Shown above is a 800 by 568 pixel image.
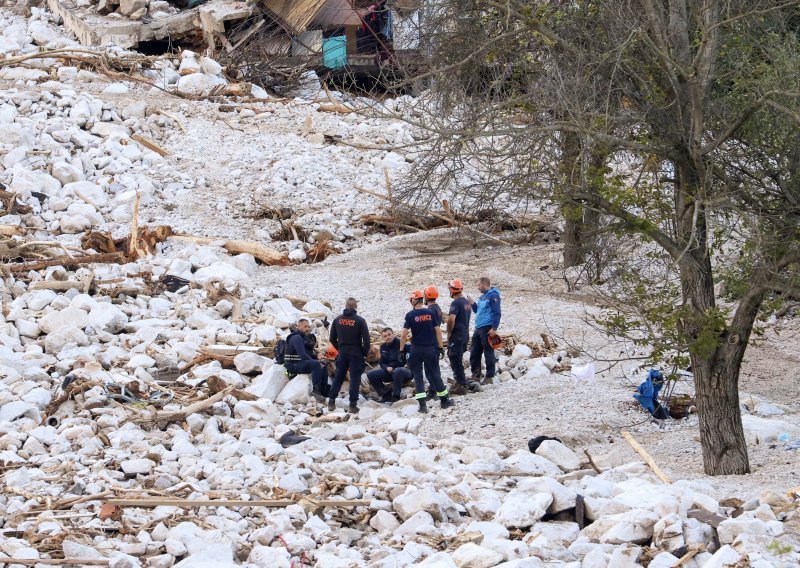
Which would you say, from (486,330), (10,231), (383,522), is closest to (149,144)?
(10,231)

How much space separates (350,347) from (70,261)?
5976 mm

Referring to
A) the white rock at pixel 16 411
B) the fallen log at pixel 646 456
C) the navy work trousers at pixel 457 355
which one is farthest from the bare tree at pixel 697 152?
the white rock at pixel 16 411

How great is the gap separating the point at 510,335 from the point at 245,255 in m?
4.98

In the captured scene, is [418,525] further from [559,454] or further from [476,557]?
[559,454]

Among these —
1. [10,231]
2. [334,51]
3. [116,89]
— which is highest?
[334,51]

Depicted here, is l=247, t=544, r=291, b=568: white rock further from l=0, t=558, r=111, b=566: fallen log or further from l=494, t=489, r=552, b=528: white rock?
l=494, t=489, r=552, b=528: white rock

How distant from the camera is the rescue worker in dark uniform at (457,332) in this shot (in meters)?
11.6

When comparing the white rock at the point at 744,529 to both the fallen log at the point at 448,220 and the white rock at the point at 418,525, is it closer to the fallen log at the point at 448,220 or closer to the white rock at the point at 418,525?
the white rock at the point at 418,525

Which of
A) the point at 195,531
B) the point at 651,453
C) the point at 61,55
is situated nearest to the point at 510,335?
the point at 651,453

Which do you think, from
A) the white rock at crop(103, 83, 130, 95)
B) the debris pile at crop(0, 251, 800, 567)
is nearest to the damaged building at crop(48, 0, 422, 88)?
the white rock at crop(103, 83, 130, 95)

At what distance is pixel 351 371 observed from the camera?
1123 centimetres

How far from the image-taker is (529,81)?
1242 centimetres

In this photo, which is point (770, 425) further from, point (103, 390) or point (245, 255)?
point (245, 255)

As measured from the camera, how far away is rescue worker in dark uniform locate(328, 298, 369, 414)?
36.4ft
